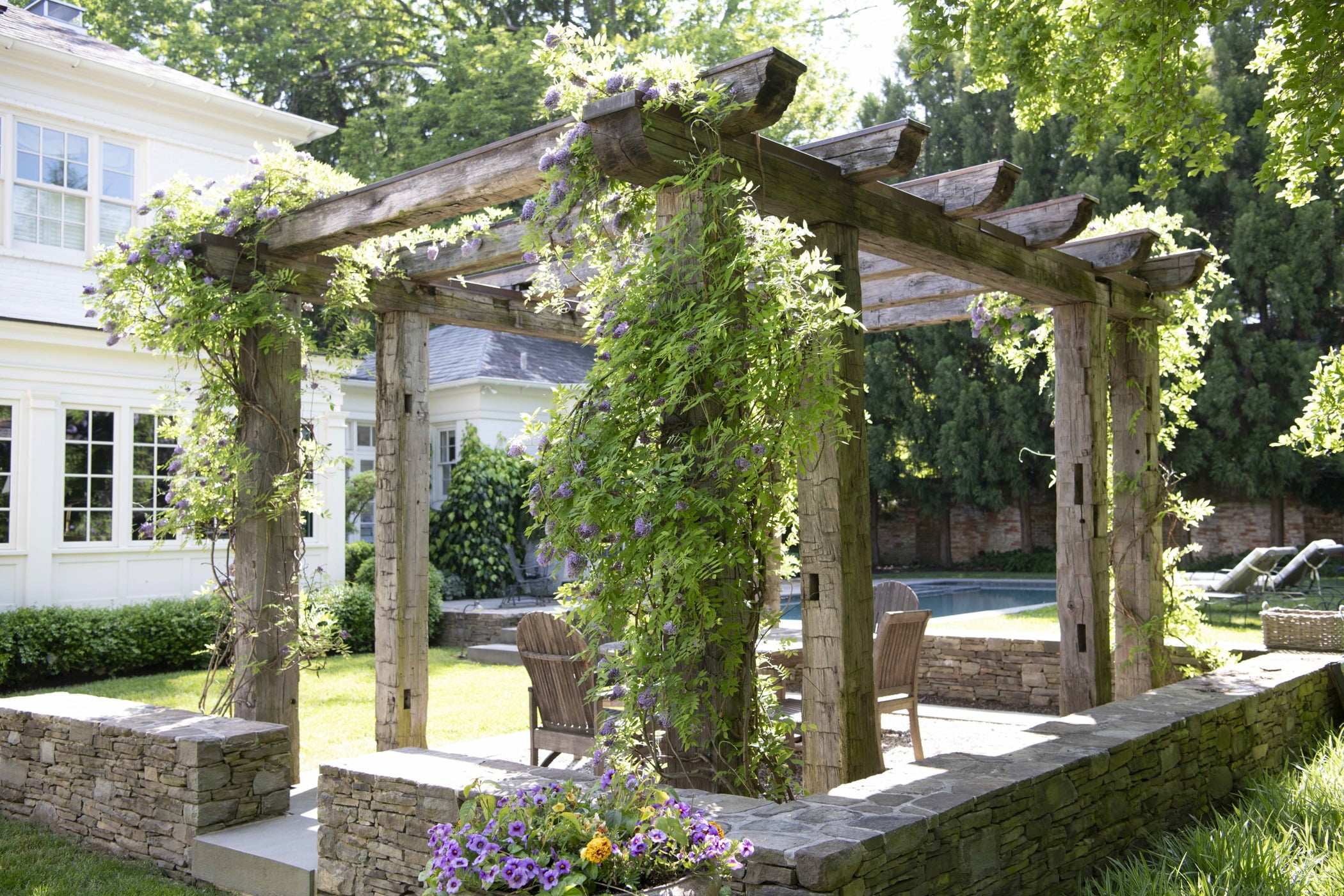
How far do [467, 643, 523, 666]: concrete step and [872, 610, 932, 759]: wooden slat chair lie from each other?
17.9 feet

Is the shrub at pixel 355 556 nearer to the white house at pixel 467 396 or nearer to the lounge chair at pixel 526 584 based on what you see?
the lounge chair at pixel 526 584


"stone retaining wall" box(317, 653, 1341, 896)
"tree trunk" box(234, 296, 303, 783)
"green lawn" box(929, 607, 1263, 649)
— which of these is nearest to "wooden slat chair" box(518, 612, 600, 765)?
"stone retaining wall" box(317, 653, 1341, 896)

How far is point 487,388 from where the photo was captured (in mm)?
16422

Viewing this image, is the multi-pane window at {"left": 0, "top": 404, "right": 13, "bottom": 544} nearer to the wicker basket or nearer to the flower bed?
the flower bed

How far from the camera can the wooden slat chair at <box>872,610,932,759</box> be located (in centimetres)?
593

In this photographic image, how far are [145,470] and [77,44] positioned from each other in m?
4.63

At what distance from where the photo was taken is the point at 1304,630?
758 centimetres

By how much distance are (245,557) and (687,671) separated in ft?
10.0

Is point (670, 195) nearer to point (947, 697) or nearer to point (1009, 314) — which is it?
point (1009, 314)

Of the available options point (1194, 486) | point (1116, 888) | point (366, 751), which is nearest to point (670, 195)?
point (1116, 888)

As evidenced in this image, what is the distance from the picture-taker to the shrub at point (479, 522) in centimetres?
1489

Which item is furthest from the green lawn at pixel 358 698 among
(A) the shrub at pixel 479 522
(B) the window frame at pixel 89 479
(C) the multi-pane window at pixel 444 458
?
(C) the multi-pane window at pixel 444 458

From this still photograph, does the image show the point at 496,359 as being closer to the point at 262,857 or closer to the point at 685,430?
the point at 262,857

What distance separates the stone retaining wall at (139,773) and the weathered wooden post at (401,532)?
0.98m
